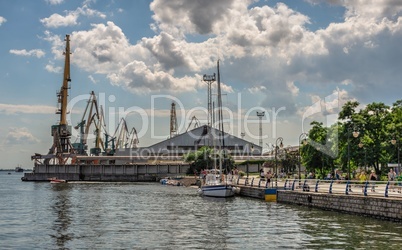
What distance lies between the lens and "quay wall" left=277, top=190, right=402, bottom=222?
40469mm

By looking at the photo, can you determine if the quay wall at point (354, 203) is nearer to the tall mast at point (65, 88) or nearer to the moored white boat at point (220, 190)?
the moored white boat at point (220, 190)

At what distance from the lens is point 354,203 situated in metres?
46.0

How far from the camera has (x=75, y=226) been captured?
140ft

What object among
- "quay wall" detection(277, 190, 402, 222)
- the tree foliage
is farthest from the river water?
the tree foliage

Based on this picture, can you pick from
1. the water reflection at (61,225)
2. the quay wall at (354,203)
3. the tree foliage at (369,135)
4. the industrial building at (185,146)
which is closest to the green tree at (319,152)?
the tree foliage at (369,135)

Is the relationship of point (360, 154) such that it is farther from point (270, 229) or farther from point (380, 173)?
point (270, 229)

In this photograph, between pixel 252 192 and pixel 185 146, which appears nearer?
pixel 252 192

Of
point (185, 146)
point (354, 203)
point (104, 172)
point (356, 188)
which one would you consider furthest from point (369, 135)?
point (185, 146)

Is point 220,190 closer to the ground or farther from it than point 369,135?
closer to the ground

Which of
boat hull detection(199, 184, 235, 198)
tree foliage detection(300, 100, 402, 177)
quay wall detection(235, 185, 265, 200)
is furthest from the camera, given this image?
tree foliage detection(300, 100, 402, 177)

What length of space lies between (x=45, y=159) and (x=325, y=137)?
111 meters

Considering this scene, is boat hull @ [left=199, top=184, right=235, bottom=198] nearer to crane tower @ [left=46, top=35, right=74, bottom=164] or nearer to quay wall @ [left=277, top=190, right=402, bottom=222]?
quay wall @ [left=277, top=190, right=402, bottom=222]

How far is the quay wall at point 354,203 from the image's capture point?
1593 inches

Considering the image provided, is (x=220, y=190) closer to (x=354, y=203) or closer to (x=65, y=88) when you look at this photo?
(x=354, y=203)
